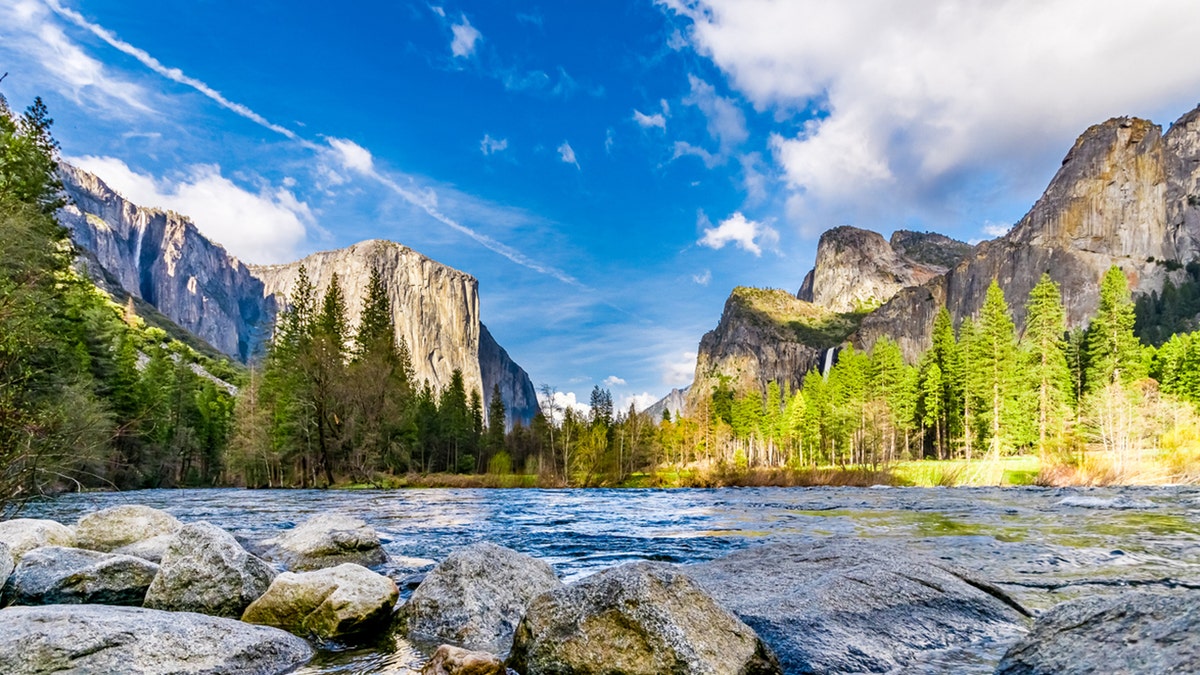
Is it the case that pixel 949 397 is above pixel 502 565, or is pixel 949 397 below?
above

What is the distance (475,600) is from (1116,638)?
562cm

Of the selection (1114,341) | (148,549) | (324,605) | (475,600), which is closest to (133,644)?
(324,605)

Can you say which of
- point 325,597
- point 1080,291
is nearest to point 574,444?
point 325,597

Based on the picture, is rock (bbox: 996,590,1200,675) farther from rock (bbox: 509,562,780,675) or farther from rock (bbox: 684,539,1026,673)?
rock (bbox: 509,562,780,675)

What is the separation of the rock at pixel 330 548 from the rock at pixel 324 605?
360 cm

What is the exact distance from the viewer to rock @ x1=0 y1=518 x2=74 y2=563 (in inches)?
358

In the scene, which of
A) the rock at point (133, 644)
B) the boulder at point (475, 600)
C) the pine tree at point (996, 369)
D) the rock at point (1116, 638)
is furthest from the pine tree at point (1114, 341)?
the rock at point (133, 644)

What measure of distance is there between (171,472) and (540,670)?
71.5 meters

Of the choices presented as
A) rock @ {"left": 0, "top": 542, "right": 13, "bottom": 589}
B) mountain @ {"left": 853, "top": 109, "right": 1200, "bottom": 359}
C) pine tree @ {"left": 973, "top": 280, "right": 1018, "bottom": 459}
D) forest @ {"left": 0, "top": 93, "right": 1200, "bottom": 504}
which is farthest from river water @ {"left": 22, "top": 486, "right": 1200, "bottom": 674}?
mountain @ {"left": 853, "top": 109, "right": 1200, "bottom": 359}

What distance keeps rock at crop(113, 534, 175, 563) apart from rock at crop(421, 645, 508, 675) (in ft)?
24.7

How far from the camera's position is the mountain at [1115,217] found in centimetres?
15538

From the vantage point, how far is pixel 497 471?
2459 inches

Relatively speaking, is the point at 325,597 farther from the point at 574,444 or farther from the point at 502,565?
the point at 574,444

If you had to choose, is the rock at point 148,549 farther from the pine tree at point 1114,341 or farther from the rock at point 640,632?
the pine tree at point 1114,341
